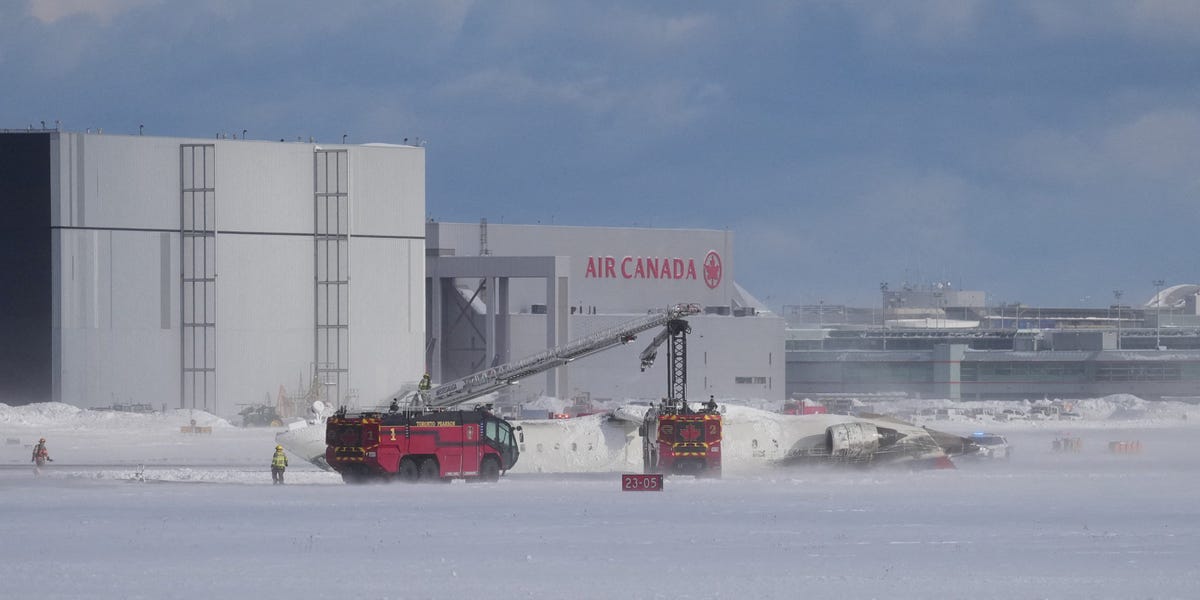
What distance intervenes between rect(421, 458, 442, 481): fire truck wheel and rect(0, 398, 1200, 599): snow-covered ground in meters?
1.87

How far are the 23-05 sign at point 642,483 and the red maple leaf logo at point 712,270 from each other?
88.1 m

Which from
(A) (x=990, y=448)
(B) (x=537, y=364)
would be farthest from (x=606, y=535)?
(A) (x=990, y=448)

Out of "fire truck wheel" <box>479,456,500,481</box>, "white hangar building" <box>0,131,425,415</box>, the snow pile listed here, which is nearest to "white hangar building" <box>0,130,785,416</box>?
"white hangar building" <box>0,131,425,415</box>

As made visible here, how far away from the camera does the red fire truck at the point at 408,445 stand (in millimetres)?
54000

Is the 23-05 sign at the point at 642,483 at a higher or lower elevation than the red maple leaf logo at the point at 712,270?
lower

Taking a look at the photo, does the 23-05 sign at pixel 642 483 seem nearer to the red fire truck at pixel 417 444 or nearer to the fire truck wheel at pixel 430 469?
the red fire truck at pixel 417 444

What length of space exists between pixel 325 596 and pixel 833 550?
1162 cm

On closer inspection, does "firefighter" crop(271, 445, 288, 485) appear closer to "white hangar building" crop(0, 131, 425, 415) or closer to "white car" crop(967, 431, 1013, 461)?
"white car" crop(967, 431, 1013, 461)

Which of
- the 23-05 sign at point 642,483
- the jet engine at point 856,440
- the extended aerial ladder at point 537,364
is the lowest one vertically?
the 23-05 sign at point 642,483

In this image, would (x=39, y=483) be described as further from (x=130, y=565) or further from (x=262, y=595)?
(x=262, y=595)

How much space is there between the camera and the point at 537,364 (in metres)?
66.8

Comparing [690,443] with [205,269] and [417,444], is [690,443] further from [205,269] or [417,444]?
[205,269]

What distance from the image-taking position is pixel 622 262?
5325 inches

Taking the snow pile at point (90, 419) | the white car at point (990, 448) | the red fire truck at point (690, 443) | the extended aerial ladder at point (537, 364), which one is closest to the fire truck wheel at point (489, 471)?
the red fire truck at point (690, 443)
